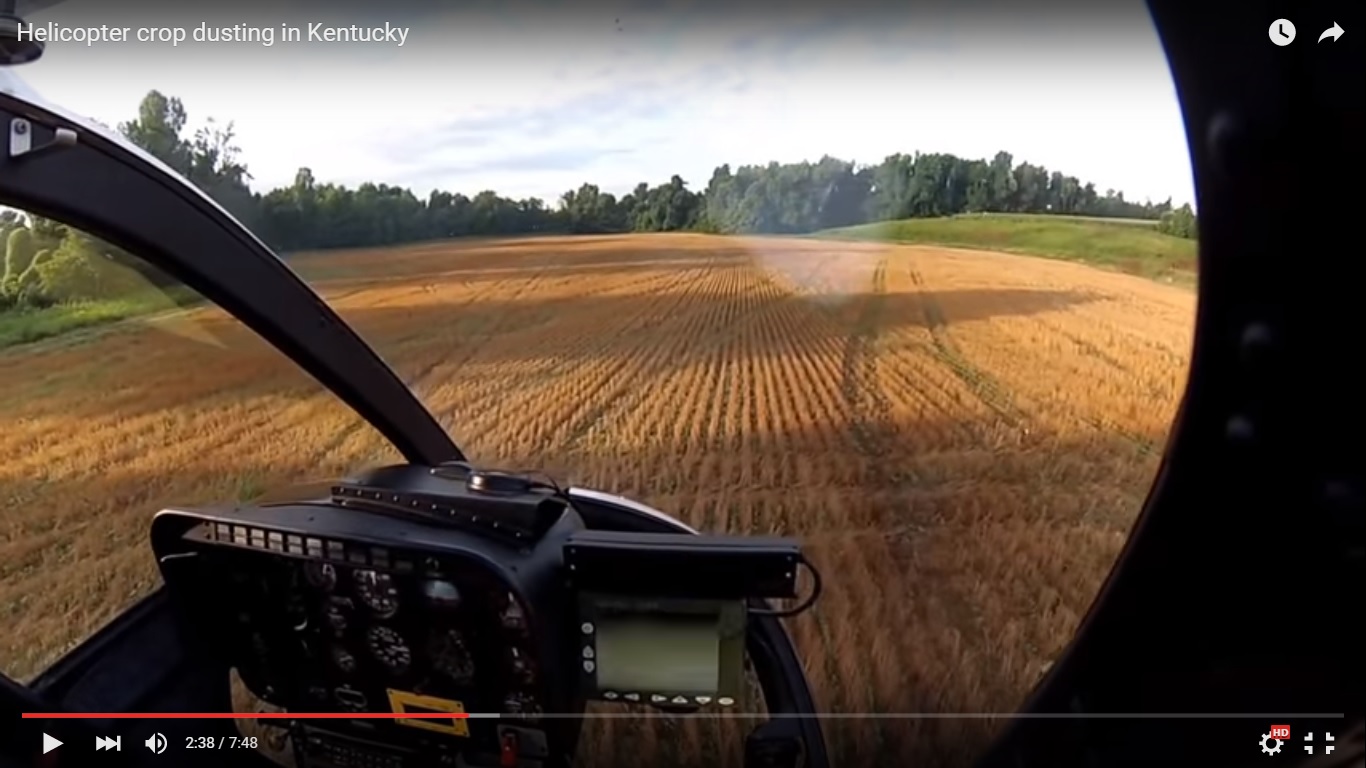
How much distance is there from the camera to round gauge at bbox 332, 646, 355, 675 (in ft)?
4.49

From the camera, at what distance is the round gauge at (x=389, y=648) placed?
4.32ft

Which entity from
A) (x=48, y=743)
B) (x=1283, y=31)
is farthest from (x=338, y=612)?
(x=1283, y=31)

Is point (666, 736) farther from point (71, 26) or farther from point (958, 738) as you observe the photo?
point (71, 26)

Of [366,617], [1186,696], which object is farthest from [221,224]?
[1186,696]

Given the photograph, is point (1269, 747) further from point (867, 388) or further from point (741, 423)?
point (741, 423)

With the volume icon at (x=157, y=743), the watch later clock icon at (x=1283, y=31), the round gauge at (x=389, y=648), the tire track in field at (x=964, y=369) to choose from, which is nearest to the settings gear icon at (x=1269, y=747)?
the tire track in field at (x=964, y=369)

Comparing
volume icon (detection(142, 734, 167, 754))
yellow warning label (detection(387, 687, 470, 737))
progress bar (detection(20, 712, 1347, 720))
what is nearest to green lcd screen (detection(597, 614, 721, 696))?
progress bar (detection(20, 712, 1347, 720))

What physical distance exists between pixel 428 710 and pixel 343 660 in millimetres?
151

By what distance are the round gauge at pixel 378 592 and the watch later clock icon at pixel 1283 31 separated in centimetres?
111

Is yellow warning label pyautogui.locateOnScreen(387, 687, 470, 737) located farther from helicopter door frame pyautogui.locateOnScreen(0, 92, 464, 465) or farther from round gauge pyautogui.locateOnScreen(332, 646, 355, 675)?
helicopter door frame pyautogui.locateOnScreen(0, 92, 464, 465)

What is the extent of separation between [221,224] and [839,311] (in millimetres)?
837

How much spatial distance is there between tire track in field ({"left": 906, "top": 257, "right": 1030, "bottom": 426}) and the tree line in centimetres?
14

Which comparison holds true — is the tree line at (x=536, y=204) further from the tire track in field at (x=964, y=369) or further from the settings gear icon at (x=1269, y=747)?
the settings gear icon at (x=1269, y=747)

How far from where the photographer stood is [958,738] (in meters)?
1.19
